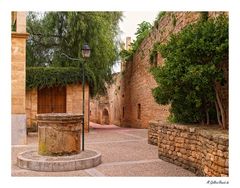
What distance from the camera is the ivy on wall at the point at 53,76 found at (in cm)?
1808

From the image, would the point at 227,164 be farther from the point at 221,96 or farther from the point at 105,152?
the point at 105,152

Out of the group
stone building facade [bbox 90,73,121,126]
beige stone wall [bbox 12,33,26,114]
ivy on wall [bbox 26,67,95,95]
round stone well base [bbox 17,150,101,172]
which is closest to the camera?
round stone well base [bbox 17,150,101,172]

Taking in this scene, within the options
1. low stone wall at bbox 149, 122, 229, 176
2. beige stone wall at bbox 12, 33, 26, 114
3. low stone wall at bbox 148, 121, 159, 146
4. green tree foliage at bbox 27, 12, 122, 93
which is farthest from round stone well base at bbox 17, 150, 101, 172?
green tree foliage at bbox 27, 12, 122, 93

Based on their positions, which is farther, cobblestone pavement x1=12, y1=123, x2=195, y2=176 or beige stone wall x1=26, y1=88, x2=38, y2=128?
beige stone wall x1=26, y1=88, x2=38, y2=128

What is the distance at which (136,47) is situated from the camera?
2298 centimetres

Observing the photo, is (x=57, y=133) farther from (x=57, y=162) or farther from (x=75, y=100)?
(x=75, y=100)

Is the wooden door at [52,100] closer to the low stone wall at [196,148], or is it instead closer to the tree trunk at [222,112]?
the low stone wall at [196,148]

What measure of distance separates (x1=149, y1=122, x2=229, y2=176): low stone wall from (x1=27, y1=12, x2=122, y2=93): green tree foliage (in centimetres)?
987

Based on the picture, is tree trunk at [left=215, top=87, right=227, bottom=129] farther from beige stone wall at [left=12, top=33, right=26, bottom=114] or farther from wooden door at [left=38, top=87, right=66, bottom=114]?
wooden door at [left=38, top=87, right=66, bottom=114]

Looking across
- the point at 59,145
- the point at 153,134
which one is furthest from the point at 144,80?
the point at 59,145

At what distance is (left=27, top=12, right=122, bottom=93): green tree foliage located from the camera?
19047mm
